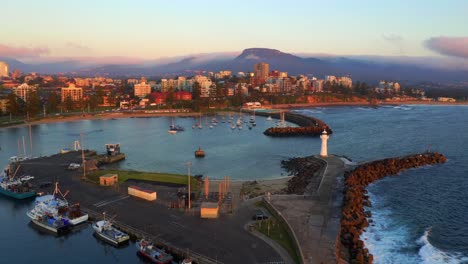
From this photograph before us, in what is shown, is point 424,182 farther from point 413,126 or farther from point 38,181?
point 413,126

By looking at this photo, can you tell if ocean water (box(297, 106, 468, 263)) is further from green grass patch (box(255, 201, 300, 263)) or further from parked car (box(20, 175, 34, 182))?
parked car (box(20, 175, 34, 182))

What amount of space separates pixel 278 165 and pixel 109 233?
12.5 metres

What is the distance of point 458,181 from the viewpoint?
19125 mm

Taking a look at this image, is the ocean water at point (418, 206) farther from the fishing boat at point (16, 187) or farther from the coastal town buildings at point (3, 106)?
the coastal town buildings at point (3, 106)

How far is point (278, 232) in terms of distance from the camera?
1227 centimetres

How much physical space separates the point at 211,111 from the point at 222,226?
45.4 metres

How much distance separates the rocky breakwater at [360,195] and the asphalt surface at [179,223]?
2136mm

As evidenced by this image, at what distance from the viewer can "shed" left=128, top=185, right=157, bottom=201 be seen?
50.7ft

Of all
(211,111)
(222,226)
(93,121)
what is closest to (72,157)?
(222,226)

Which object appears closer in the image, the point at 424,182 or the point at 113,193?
the point at 113,193

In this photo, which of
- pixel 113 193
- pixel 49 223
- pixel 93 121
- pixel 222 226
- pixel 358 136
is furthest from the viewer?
pixel 93 121

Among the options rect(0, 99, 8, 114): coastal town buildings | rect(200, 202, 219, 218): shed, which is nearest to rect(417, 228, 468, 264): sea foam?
rect(200, 202, 219, 218): shed

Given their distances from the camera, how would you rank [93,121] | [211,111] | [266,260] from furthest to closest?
1. [211,111]
2. [93,121]
3. [266,260]

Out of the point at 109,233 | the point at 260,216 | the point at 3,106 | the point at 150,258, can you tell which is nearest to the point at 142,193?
the point at 109,233
